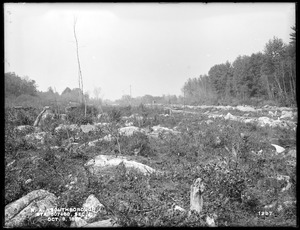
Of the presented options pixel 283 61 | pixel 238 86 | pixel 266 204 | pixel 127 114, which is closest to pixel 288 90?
pixel 283 61

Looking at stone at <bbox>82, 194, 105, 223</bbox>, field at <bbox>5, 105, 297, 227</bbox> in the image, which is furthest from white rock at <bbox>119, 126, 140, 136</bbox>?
stone at <bbox>82, 194, 105, 223</bbox>

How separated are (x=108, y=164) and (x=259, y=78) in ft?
133

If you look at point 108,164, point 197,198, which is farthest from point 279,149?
point 108,164

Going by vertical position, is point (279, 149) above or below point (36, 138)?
below

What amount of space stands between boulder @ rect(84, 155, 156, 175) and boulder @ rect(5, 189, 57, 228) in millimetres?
1565

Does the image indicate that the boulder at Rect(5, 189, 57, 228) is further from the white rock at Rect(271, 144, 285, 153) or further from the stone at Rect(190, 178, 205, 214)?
the white rock at Rect(271, 144, 285, 153)

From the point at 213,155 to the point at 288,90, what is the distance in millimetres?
33362

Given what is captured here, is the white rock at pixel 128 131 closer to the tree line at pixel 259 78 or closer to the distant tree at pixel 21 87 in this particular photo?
the tree line at pixel 259 78

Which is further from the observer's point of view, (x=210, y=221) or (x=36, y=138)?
(x=36, y=138)

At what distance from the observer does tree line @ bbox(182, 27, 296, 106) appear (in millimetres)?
29938

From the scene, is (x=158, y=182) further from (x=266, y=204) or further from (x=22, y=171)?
(x=22, y=171)

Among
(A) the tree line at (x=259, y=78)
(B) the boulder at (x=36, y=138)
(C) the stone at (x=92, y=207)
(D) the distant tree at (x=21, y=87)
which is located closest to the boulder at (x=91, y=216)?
(C) the stone at (x=92, y=207)

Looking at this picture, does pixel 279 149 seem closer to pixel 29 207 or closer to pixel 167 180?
pixel 167 180

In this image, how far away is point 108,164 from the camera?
641 centimetres
